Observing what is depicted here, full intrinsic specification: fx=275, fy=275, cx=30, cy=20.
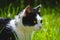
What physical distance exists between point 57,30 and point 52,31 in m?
0.05

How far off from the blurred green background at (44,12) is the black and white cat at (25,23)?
0.35 ft

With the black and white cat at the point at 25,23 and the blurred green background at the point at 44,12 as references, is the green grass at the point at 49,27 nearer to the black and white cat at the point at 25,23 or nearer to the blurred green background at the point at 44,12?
the blurred green background at the point at 44,12

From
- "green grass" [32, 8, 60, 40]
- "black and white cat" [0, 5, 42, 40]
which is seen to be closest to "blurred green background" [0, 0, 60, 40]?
"green grass" [32, 8, 60, 40]

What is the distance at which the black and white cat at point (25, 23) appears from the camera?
2.27 m

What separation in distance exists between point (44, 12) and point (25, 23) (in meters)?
0.32

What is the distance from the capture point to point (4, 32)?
2373mm

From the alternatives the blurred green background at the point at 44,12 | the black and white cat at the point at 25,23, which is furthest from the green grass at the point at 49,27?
the black and white cat at the point at 25,23

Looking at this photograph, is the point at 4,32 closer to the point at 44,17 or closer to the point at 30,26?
the point at 30,26

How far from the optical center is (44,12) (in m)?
2.55

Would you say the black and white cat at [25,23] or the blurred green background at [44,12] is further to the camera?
the blurred green background at [44,12]

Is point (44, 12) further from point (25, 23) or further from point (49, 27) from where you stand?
point (25, 23)

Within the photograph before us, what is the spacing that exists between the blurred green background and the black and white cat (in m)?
0.11

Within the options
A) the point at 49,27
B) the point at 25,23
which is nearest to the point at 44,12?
the point at 49,27

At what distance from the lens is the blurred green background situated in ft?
8.14
